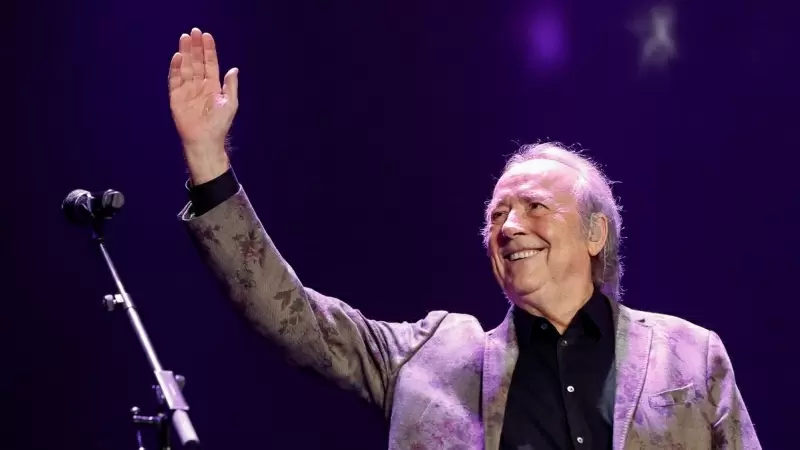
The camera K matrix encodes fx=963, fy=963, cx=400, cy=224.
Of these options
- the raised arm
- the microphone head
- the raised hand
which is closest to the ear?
the raised arm

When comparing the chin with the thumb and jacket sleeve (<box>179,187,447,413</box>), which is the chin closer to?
jacket sleeve (<box>179,187,447,413</box>)

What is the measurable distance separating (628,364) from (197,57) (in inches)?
40.8

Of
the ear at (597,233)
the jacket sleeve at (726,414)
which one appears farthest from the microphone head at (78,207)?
the jacket sleeve at (726,414)

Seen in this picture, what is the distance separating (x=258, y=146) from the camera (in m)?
2.96

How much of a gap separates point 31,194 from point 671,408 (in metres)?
1.84

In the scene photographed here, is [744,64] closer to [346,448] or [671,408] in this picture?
[671,408]

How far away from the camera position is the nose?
2062mm

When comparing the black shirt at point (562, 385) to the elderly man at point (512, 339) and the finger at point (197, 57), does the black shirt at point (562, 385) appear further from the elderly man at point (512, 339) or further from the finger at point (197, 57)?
the finger at point (197, 57)

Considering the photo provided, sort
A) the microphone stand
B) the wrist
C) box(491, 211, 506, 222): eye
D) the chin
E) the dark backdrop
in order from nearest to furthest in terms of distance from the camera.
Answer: the microphone stand → the wrist → the chin → box(491, 211, 506, 222): eye → the dark backdrop

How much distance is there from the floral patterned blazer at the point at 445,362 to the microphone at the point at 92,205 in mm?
160

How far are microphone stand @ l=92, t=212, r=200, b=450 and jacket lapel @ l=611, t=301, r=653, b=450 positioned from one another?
0.81 meters

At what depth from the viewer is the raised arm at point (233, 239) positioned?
1.71 meters

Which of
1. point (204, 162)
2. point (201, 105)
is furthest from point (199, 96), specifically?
point (204, 162)

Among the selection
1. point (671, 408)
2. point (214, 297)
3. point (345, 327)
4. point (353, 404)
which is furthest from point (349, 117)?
point (671, 408)
